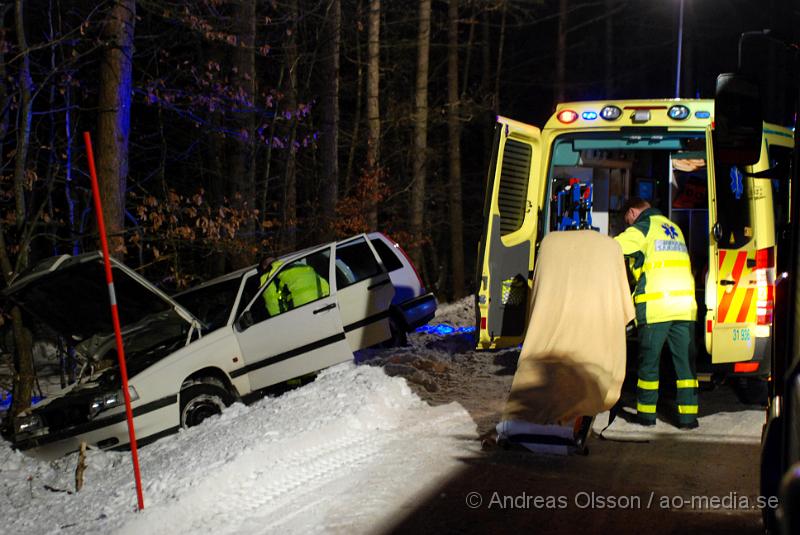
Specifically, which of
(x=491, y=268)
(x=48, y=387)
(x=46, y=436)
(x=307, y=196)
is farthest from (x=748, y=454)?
(x=307, y=196)

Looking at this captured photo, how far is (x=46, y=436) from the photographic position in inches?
290

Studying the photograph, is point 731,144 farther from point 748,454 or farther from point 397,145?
point 397,145

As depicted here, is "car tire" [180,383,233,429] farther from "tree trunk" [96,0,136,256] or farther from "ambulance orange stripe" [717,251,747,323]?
"ambulance orange stripe" [717,251,747,323]

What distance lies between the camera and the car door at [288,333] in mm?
8375

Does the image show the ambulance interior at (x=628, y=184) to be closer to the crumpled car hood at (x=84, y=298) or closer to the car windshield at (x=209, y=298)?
the car windshield at (x=209, y=298)

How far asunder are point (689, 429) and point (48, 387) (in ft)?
29.4

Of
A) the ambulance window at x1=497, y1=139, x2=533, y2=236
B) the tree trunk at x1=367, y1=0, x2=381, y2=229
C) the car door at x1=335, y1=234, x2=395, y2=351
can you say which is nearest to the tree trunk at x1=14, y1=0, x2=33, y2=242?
the car door at x1=335, y1=234, x2=395, y2=351

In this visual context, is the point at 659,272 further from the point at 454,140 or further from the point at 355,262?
the point at 454,140

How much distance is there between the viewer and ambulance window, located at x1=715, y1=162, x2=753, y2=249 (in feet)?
21.9

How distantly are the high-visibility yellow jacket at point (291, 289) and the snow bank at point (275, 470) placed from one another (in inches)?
52.8

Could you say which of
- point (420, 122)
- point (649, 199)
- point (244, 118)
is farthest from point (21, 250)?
point (420, 122)

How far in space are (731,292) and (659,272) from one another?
0.60 meters

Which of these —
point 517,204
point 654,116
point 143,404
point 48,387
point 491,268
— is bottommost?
point 48,387

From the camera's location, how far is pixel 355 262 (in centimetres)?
1016
